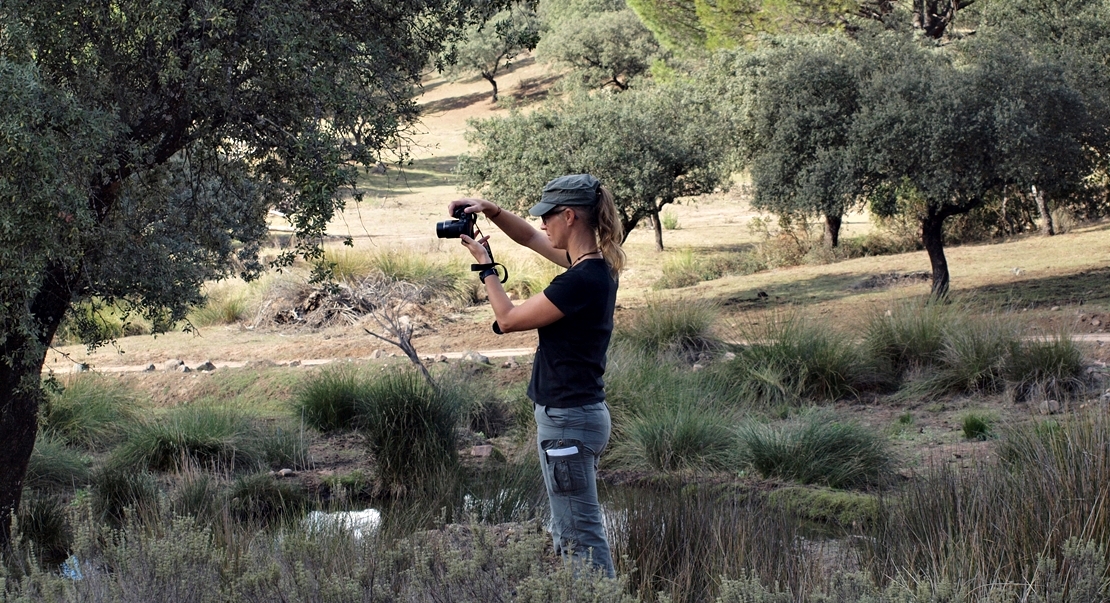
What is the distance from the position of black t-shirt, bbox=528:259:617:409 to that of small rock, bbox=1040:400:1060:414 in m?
5.77

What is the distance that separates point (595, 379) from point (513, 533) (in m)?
1.03

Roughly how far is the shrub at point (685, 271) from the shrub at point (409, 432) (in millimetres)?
11590

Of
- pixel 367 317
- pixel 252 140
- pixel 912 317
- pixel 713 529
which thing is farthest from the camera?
pixel 367 317

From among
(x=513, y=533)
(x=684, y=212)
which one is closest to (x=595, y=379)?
(x=513, y=533)

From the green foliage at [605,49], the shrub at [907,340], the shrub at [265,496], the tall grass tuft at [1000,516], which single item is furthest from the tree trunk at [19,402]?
the green foliage at [605,49]

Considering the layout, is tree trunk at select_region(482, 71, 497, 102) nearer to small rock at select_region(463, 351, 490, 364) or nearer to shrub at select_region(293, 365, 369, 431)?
small rock at select_region(463, 351, 490, 364)

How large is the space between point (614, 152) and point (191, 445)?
12.2m

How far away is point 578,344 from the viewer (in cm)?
415

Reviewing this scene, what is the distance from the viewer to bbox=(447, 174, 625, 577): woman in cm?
410

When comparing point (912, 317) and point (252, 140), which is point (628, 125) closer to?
point (912, 317)

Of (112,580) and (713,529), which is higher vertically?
(112,580)

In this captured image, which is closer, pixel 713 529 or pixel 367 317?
pixel 713 529

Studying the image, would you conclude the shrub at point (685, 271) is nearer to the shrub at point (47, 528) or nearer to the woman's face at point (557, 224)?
the shrub at point (47, 528)

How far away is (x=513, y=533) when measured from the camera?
4824 mm
